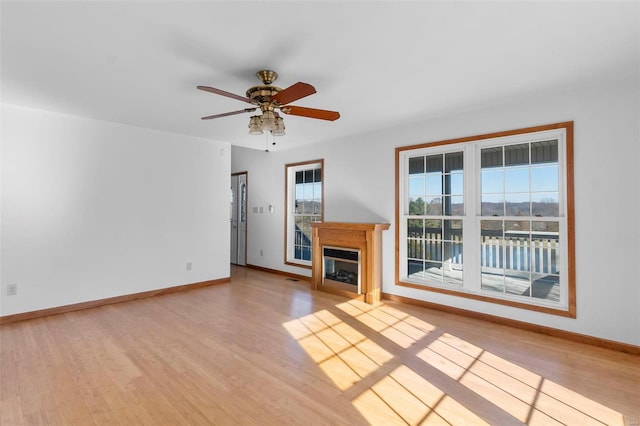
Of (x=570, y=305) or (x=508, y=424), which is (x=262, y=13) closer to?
(x=508, y=424)

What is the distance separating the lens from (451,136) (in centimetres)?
394

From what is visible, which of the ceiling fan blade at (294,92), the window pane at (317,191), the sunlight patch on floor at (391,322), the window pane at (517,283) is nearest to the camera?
the ceiling fan blade at (294,92)

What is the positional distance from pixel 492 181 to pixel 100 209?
5121 mm

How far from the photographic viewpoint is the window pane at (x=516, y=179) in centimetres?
347

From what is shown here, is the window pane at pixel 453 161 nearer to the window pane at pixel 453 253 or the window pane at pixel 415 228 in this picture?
the window pane at pixel 415 228

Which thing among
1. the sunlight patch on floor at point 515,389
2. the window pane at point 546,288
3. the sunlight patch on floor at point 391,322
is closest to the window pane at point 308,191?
the sunlight patch on floor at point 391,322

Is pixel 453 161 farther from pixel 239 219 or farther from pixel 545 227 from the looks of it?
pixel 239 219

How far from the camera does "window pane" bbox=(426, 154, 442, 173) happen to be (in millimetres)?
4129

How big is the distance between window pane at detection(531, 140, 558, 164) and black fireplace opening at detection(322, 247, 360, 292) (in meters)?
2.46

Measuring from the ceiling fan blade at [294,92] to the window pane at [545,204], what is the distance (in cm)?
281

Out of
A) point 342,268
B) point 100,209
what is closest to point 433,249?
point 342,268

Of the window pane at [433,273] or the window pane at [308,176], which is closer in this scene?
the window pane at [433,273]

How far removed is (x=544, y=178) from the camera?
335 cm

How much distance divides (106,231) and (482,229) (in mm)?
4967
